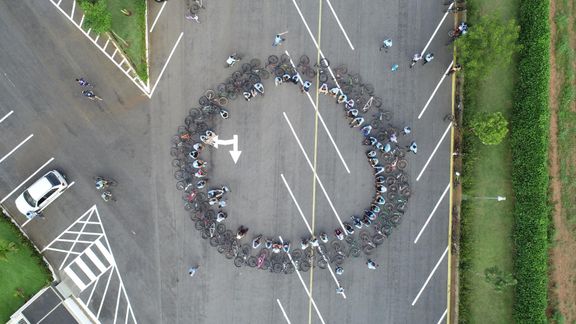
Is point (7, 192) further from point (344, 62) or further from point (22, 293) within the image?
point (344, 62)

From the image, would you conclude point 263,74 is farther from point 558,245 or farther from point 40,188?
point 558,245

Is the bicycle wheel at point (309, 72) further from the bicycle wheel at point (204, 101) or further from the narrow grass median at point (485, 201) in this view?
the narrow grass median at point (485, 201)

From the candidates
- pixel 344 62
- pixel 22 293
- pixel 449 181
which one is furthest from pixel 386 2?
pixel 22 293

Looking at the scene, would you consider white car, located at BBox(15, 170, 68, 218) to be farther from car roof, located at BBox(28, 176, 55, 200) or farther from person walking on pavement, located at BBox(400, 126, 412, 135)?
person walking on pavement, located at BBox(400, 126, 412, 135)

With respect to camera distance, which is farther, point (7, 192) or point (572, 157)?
point (7, 192)

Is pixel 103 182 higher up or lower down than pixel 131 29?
lower down

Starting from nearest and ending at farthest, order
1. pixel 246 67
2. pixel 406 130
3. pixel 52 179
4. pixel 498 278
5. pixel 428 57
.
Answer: pixel 498 278
pixel 428 57
pixel 406 130
pixel 52 179
pixel 246 67

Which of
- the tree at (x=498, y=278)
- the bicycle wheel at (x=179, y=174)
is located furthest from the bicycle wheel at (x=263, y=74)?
the tree at (x=498, y=278)

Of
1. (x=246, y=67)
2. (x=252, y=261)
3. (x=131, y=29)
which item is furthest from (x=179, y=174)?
(x=131, y=29)
